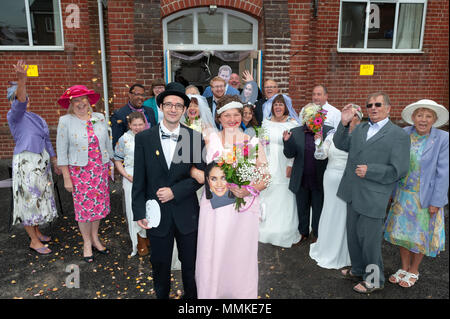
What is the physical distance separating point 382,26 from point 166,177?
8783 mm

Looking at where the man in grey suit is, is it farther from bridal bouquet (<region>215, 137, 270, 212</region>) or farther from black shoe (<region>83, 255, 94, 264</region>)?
black shoe (<region>83, 255, 94, 264</region>)

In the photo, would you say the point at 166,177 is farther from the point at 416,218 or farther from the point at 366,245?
the point at 416,218

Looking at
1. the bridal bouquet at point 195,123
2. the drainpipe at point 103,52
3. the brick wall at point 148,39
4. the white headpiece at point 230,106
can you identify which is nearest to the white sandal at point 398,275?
the white headpiece at point 230,106

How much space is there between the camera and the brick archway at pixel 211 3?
7678mm

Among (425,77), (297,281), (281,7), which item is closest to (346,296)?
(297,281)

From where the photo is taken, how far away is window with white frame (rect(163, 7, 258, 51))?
834cm

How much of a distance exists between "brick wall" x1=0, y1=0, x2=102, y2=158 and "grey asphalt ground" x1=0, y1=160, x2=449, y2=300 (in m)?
4.47

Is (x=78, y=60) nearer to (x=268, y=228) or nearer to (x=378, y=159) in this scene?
(x=268, y=228)

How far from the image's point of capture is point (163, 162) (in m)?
3.10

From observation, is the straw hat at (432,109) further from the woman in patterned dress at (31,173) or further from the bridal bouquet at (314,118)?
the woman in patterned dress at (31,173)

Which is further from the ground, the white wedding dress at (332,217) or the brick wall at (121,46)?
the brick wall at (121,46)

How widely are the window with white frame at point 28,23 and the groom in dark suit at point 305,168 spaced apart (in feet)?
22.7

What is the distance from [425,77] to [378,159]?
7.44 m

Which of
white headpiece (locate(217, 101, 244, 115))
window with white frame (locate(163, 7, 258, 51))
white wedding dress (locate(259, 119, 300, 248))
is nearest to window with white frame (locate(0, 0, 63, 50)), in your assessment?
window with white frame (locate(163, 7, 258, 51))
